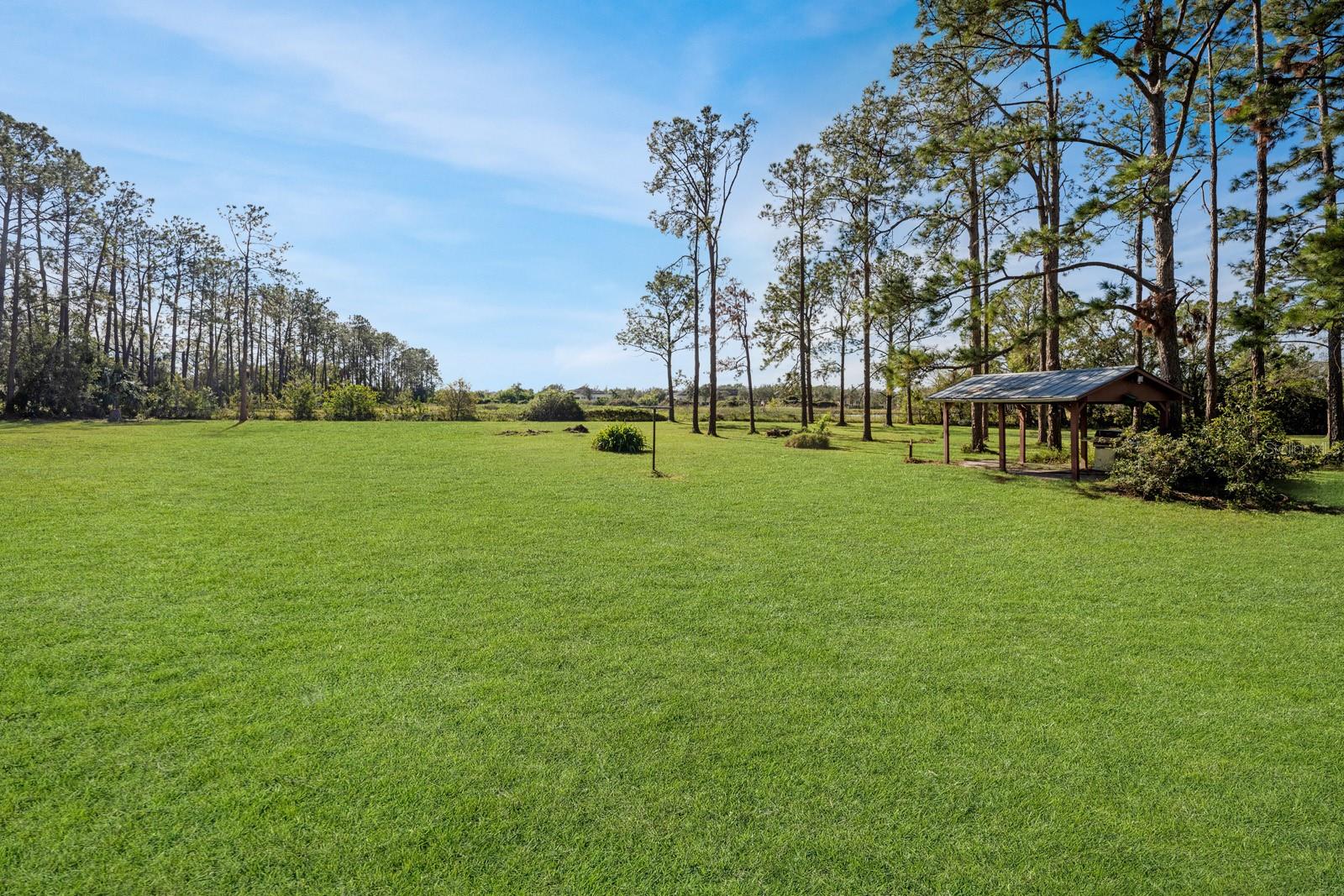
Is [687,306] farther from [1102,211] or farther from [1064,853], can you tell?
[1064,853]

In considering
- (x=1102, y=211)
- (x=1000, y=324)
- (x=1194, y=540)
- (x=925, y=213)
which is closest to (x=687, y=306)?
(x=1000, y=324)

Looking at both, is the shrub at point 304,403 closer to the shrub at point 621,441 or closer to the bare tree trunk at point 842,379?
the shrub at point 621,441

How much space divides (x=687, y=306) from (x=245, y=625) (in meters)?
35.4

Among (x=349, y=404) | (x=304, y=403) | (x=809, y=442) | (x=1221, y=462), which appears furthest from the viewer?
(x=349, y=404)

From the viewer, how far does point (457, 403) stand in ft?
127

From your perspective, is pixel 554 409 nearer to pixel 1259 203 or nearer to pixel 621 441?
pixel 621 441

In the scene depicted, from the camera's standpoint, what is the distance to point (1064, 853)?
2.62m

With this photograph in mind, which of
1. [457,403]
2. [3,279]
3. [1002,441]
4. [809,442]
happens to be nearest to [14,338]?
[3,279]

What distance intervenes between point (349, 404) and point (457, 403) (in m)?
6.45

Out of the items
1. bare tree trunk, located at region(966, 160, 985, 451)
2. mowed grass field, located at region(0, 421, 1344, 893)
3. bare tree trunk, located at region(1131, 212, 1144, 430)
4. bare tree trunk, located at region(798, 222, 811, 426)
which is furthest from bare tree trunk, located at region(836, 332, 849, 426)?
mowed grass field, located at region(0, 421, 1344, 893)

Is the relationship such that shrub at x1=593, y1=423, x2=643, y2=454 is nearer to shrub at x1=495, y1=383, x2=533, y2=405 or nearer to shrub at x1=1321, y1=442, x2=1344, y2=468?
shrub at x1=1321, y1=442, x2=1344, y2=468

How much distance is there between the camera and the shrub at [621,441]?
723 inches

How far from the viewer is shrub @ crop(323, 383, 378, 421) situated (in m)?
33.7

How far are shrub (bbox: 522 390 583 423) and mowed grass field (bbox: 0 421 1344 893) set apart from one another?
2820cm
